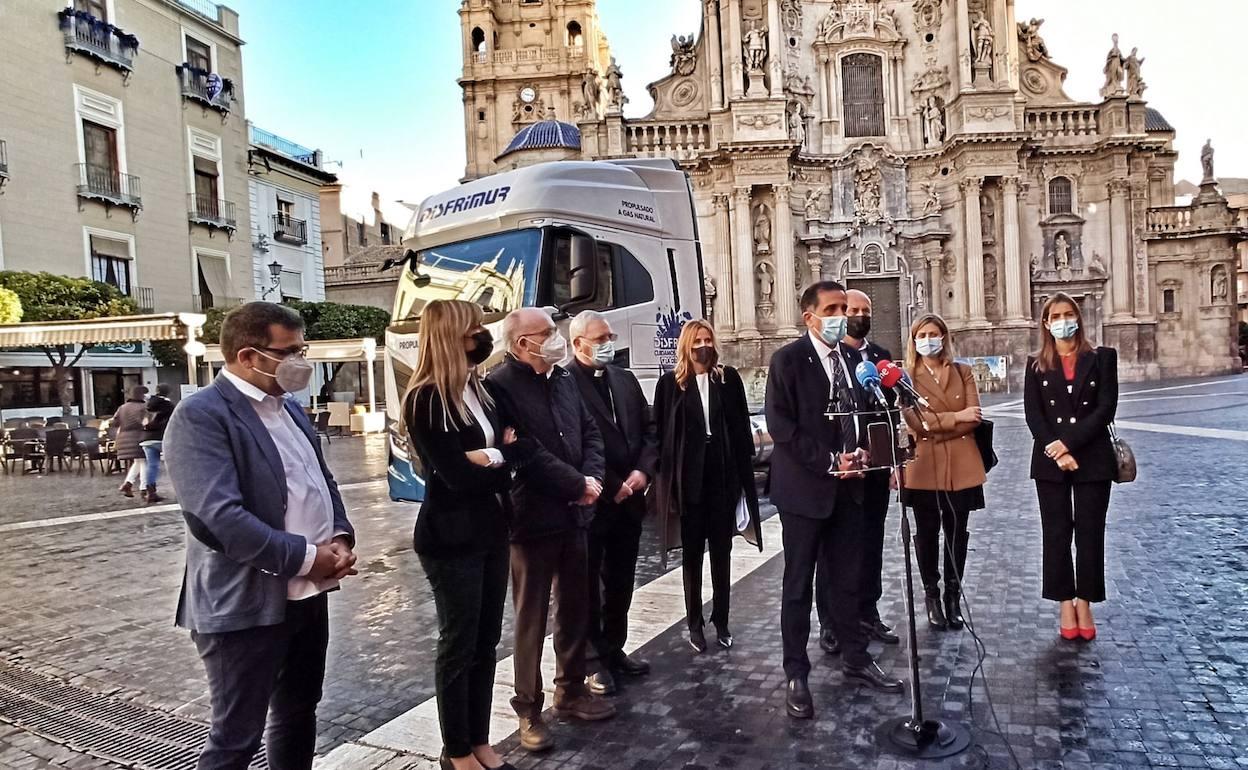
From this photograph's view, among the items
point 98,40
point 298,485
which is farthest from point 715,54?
point 298,485

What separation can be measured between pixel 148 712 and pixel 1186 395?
26375mm

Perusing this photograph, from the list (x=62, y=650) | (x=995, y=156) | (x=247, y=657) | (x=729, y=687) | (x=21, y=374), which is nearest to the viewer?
(x=247, y=657)

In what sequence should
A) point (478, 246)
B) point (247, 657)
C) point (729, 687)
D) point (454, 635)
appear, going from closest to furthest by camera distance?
point (247, 657) < point (454, 635) < point (729, 687) < point (478, 246)

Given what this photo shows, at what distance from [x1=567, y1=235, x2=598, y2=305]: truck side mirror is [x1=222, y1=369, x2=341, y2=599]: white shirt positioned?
5947 mm

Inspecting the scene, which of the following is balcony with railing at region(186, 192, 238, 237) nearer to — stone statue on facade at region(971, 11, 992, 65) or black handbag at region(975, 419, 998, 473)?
stone statue on facade at region(971, 11, 992, 65)

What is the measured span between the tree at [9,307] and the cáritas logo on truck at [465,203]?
1388 centimetres

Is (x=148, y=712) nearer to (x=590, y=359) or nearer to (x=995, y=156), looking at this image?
(x=590, y=359)

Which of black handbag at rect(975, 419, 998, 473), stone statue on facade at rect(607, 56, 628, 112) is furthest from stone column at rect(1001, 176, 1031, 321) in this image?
black handbag at rect(975, 419, 998, 473)

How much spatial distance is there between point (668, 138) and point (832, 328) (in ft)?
102

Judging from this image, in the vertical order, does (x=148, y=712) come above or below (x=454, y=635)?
below

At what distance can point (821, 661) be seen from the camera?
4504mm

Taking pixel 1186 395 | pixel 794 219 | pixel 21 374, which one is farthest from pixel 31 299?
pixel 1186 395

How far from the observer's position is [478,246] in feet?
29.2

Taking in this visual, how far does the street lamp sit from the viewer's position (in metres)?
27.4
